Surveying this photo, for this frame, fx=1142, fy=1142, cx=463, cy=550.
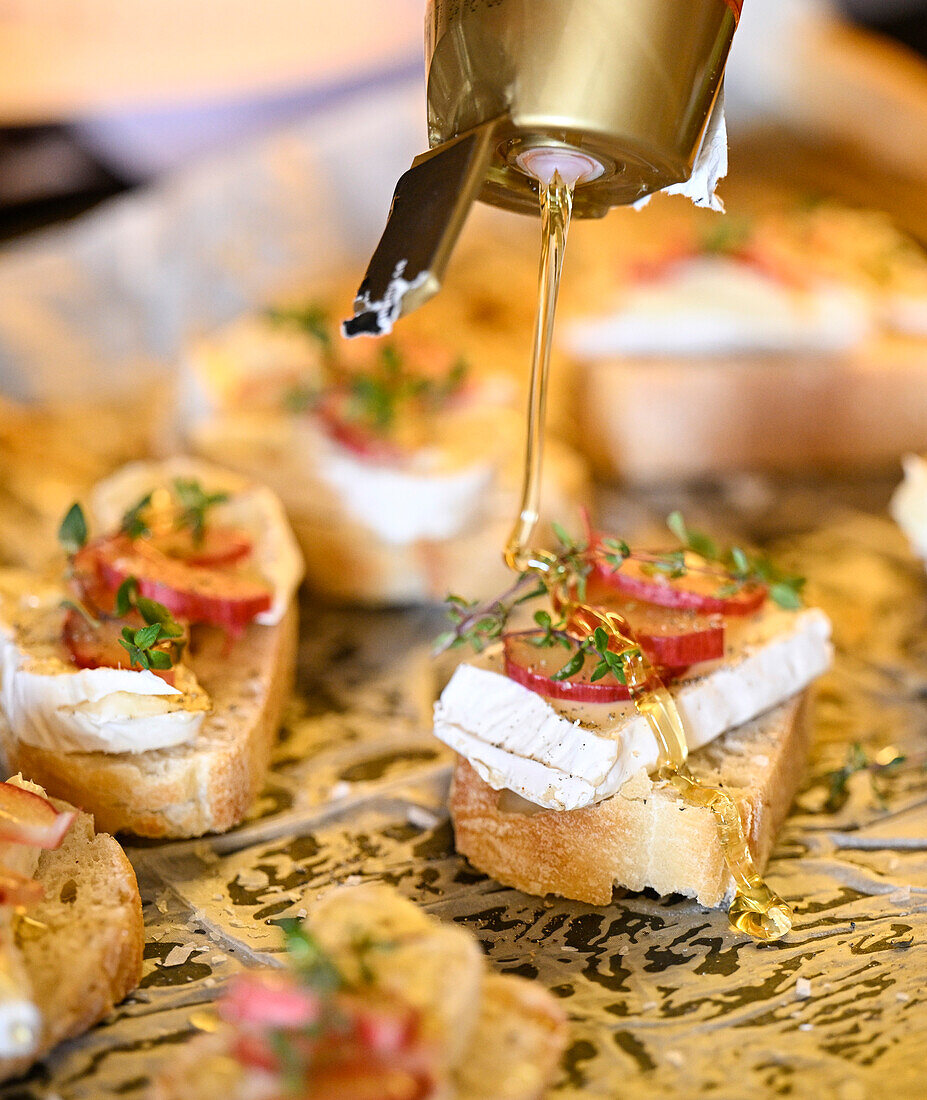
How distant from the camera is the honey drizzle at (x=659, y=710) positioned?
1452 millimetres

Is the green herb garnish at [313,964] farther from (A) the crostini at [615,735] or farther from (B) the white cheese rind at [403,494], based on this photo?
(B) the white cheese rind at [403,494]

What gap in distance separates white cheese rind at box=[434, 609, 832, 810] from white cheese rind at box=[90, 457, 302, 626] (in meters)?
0.45

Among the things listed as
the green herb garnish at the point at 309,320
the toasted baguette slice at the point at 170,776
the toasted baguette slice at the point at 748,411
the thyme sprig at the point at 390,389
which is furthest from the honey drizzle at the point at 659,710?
the toasted baguette slice at the point at 748,411

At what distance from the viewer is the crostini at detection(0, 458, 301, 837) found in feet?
5.03

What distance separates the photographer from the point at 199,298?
3.23 meters

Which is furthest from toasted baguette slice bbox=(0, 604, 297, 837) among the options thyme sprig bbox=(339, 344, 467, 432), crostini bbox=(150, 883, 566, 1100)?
thyme sprig bbox=(339, 344, 467, 432)

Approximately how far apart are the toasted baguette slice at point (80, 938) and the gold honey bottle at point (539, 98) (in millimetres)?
726

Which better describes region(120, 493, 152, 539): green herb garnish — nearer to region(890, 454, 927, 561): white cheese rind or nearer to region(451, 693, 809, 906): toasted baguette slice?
region(451, 693, 809, 906): toasted baguette slice

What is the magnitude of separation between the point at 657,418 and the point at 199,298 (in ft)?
4.39

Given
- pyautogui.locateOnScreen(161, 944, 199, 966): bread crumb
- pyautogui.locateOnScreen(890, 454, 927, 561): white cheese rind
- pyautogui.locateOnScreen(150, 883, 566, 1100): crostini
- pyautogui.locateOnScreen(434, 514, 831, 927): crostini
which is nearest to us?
pyautogui.locateOnScreen(150, 883, 566, 1100): crostini

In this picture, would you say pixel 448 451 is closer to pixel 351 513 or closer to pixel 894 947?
pixel 351 513

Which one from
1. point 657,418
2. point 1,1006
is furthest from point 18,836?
point 657,418

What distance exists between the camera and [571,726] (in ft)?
4.82

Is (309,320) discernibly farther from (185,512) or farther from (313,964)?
(313,964)
